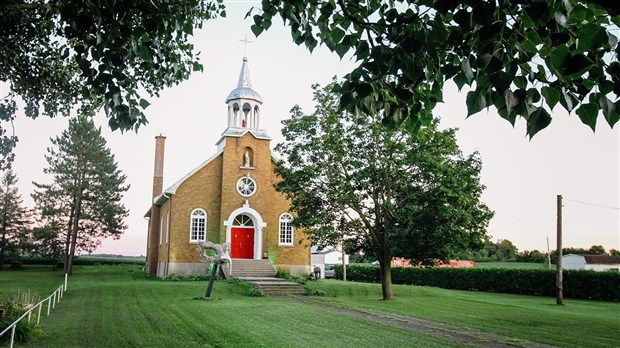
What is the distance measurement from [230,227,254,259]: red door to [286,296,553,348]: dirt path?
14739mm

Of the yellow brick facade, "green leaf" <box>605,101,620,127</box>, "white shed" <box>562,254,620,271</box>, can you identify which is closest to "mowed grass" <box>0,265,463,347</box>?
"green leaf" <box>605,101,620,127</box>

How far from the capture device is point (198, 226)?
31906 mm

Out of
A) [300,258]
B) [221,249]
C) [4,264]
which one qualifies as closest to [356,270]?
[300,258]

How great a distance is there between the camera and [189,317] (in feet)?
47.9

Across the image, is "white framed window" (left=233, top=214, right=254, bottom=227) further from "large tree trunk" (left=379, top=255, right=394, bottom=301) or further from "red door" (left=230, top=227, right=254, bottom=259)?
"large tree trunk" (left=379, top=255, right=394, bottom=301)

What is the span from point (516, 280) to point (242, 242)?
18507mm

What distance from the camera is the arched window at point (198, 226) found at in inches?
1246

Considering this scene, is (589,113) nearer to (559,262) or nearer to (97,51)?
(97,51)

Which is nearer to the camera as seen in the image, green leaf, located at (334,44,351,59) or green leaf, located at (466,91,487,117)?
green leaf, located at (466,91,487,117)

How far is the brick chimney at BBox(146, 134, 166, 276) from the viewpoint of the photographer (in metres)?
37.1

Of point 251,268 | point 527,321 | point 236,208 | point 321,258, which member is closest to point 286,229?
point 236,208

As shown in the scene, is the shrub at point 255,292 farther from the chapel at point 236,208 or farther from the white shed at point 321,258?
the white shed at point 321,258

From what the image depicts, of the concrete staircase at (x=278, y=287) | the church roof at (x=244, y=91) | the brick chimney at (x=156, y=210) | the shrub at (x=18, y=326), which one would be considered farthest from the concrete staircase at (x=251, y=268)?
the shrub at (x=18, y=326)

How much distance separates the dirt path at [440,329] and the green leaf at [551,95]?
30.6 feet
